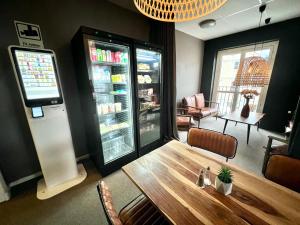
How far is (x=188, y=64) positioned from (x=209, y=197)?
4014 mm

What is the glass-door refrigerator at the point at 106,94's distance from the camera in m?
1.56

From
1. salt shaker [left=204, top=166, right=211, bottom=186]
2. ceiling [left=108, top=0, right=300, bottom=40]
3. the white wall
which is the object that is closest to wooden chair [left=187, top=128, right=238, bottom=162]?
salt shaker [left=204, top=166, right=211, bottom=186]

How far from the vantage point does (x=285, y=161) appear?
3.26 ft

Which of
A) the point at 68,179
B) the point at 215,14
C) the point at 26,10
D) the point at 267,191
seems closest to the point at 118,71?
the point at 26,10

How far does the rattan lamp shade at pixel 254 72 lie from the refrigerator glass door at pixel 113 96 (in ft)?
7.13

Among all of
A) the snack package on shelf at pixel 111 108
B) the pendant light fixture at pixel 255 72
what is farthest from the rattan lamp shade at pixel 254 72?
the snack package on shelf at pixel 111 108

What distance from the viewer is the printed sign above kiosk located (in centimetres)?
130

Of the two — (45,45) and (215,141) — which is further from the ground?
(45,45)

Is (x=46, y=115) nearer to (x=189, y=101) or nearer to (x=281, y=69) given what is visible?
(x=189, y=101)

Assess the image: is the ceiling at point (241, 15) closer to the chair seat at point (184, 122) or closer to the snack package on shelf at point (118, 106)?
→ the chair seat at point (184, 122)

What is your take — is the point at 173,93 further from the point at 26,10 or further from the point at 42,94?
the point at 26,10

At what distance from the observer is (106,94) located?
6.87ft

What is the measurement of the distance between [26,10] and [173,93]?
7.88 ft

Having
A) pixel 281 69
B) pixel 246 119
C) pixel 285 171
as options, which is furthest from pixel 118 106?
pixel 281 69
